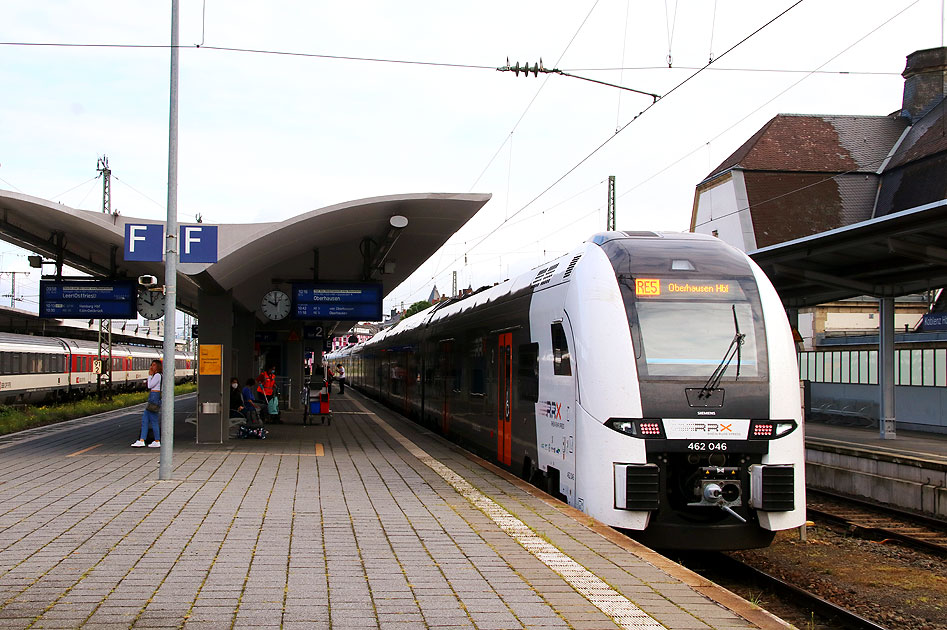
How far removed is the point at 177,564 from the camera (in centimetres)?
653

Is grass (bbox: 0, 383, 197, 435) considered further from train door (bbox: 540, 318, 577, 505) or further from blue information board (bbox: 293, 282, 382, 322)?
train door (bbox: 540, 318, 577, 505)

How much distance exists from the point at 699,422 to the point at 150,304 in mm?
13117

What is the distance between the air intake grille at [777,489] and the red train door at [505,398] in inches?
176

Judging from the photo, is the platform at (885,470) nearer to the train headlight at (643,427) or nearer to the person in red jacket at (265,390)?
the train headlight at (643,427)

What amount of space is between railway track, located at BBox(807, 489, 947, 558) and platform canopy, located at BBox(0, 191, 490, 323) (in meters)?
6.98

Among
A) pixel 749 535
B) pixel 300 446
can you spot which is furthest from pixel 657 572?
pixel 300 446

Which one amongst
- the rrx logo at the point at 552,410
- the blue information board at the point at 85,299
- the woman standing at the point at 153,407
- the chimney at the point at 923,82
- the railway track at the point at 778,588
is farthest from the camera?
the chimney at the point at 923,82

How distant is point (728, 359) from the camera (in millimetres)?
8844

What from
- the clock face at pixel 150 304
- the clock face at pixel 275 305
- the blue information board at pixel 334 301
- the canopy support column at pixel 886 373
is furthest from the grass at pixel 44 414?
the canopy support column at pixel 886 373

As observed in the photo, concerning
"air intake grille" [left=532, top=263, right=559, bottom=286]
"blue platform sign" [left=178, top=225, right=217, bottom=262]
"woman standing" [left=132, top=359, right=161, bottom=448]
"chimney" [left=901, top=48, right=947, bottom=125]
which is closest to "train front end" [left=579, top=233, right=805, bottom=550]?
"air intake grille" [left=532, top=263, right=559, bottom=286]

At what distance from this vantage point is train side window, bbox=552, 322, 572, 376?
9.50 metres

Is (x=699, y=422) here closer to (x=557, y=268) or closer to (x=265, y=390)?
(x=557, y=268)

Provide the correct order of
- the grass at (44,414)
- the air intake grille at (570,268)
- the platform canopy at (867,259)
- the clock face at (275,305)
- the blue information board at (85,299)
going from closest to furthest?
the air intake grille at (570,268) < the platform canopy at (867,259) < the blue information board at (85,299) < the clock face at (275,305) < the grass at (44,414)

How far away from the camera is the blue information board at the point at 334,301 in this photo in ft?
60.7
